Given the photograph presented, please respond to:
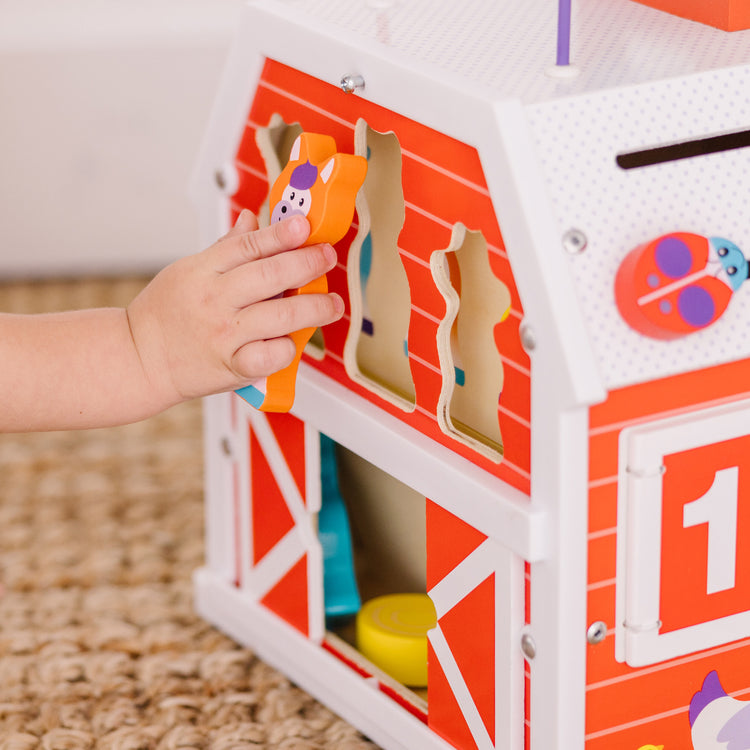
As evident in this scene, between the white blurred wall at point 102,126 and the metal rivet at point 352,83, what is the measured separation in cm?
84

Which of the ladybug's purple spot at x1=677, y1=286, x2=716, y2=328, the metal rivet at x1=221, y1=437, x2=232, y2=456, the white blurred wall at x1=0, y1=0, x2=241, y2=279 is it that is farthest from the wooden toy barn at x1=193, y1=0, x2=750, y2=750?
the white blurred wall at x1=0, y1=0, x2=241, y2=279

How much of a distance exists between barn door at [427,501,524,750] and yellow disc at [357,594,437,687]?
0.23 feet

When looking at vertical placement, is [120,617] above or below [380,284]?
below

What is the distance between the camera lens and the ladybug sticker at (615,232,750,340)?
569 mm

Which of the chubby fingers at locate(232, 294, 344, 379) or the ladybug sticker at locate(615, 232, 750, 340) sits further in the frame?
the chubby fingers at locate(232, 294, 344, 379)

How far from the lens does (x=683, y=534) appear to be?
0.63m

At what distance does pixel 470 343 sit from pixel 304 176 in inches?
4.8

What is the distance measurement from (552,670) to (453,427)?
137 mm

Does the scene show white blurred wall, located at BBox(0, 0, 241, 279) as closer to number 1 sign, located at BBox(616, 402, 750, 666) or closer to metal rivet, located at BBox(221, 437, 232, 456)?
metal rivet, located at BBox(221, 437, 232, 456)

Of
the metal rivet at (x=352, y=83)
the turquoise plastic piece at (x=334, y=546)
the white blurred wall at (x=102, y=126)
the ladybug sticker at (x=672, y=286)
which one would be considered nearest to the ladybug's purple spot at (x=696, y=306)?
the ladybug sticker at (x=672, y=286)

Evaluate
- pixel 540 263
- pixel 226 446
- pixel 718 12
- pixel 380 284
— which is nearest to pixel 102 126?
pixel 226 446

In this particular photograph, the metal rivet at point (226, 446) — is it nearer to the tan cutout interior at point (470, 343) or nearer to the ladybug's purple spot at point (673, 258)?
the tan cutout interior at point (470, 343)

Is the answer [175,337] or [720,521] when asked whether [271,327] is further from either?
[720,521]

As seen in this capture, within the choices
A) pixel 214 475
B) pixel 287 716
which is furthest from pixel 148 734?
pixel 214 475
